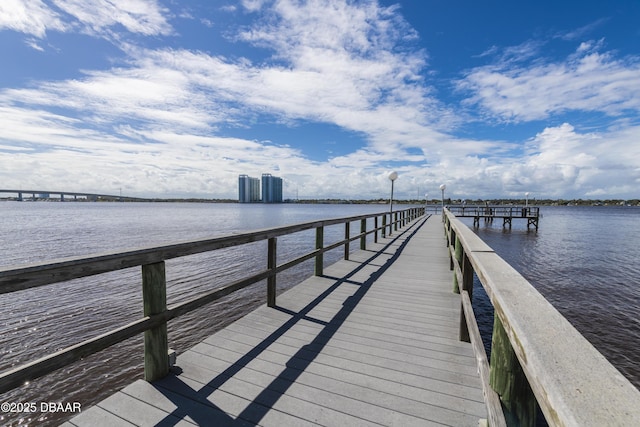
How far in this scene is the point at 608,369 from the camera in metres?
0.82

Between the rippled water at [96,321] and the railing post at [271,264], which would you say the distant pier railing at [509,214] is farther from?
the railing post at [271,264]

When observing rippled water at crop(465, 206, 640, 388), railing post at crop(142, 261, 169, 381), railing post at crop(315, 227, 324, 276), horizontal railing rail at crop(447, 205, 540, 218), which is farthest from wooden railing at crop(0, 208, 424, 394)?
horizontal railing rail at crop(447, 205, 540, 218)

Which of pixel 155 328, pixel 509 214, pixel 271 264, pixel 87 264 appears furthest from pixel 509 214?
pixel 87 264

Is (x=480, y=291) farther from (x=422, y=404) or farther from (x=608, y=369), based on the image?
(x=608, y=369)

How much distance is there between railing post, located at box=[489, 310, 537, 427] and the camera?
143cm

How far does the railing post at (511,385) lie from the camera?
1.43 m

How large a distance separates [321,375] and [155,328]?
1.43 meters

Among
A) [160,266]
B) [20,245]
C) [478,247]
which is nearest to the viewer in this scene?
[160,266]

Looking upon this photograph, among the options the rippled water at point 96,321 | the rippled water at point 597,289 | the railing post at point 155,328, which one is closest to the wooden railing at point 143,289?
the railing post at point 155,328

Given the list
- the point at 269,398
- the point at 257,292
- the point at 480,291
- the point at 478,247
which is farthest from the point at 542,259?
the point at 269,398

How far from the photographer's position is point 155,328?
102 inches

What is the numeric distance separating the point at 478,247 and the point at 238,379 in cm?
238

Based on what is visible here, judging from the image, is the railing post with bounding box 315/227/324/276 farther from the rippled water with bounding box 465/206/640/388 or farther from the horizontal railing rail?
the horizontal railing rail

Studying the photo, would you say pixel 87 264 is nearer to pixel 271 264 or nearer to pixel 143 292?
pixel 143 292
